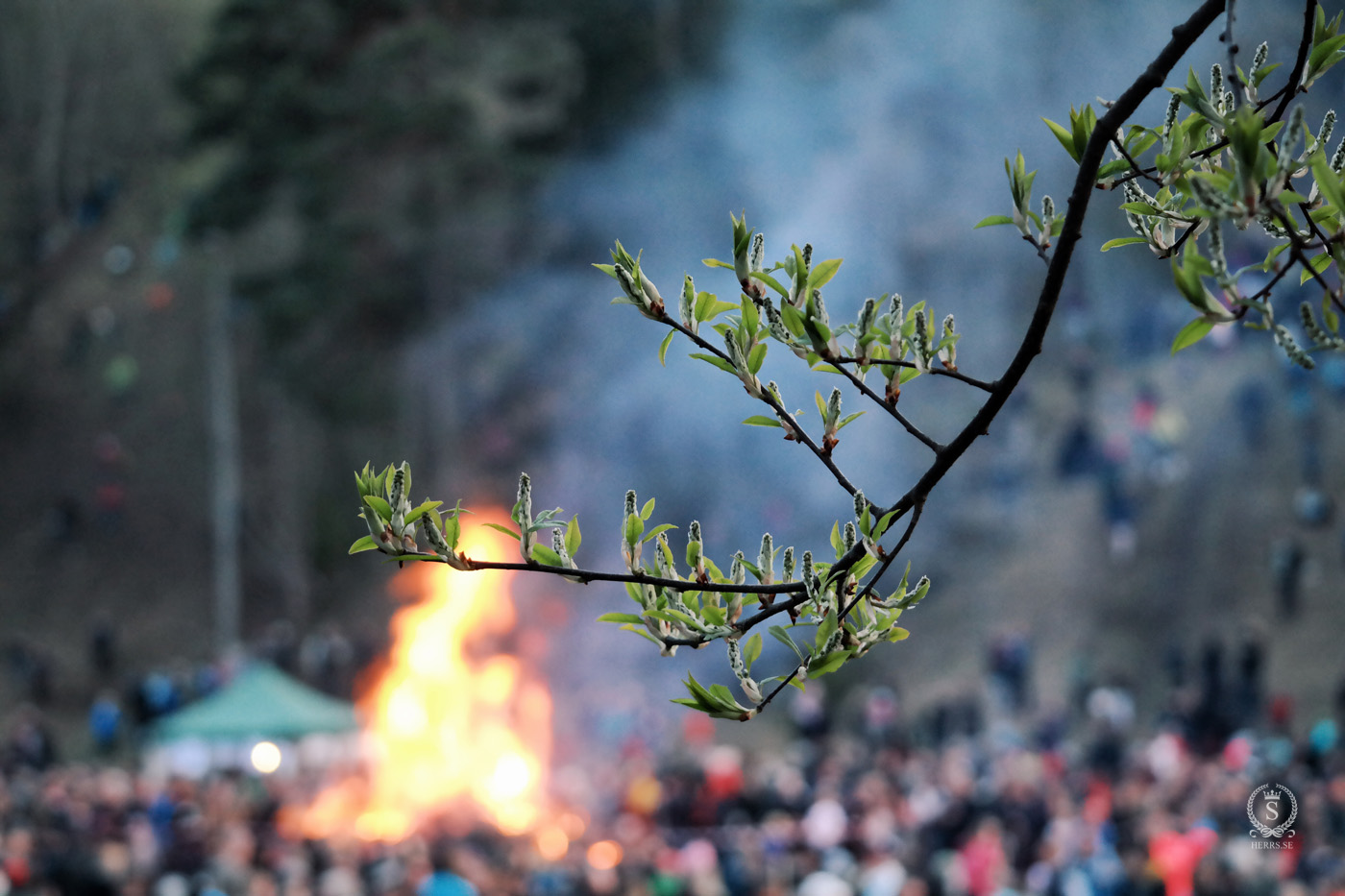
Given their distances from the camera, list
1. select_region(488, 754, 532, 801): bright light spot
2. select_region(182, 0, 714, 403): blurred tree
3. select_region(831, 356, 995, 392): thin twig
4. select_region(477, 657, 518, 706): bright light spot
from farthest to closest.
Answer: select_region(182, 0, 714, 403): blurred tree, select_region(477, 657, 518, 706): bright light spot, select_region(488, 754, 532, 801): bright light spot, select_region(831, 356, 995, 392): thin twig

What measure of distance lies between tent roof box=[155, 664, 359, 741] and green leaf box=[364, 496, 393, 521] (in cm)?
1384

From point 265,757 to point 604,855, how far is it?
7.31 meters

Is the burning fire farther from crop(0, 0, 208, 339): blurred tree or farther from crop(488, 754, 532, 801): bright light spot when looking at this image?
crop(0, 0, 208, 339): blurred tree

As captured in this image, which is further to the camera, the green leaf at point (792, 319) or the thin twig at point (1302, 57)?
the thin twig at point (1302, 57)

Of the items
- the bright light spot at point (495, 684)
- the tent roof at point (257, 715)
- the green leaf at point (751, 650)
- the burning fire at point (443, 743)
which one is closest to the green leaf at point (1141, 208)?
the green leaf at point (751, 650)

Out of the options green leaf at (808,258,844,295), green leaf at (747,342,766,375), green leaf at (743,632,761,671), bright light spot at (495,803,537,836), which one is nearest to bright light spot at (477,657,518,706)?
bright light spot at (495,803,537,836)

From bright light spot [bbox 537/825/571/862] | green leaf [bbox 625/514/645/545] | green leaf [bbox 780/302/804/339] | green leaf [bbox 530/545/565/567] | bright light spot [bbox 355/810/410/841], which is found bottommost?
green leaf [bbox 530/545/565/567]

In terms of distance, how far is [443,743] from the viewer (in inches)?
717

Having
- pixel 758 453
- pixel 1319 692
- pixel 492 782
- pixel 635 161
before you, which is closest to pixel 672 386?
pixel 758 453

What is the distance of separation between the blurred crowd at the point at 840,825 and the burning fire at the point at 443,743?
2.46ft

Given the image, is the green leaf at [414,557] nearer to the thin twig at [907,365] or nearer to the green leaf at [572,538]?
the green leaf at [572,538]

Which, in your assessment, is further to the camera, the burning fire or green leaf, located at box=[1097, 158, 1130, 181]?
the burning fire

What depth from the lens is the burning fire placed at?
50.7 feet

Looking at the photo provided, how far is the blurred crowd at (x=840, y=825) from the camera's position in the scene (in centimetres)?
920
